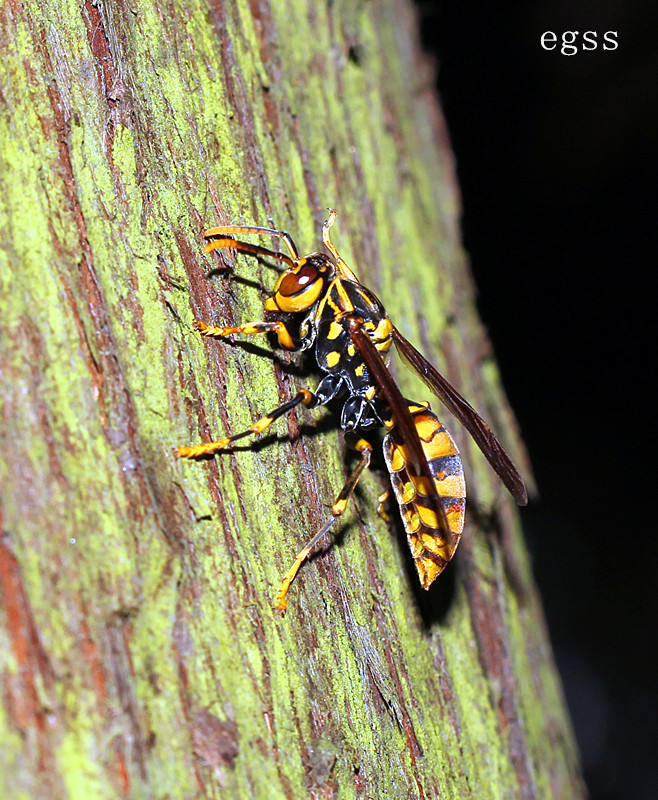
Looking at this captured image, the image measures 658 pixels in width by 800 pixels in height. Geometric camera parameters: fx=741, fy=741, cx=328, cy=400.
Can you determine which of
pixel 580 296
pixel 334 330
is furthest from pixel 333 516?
pixel 580 296

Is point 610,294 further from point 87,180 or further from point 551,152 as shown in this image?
point 87,180

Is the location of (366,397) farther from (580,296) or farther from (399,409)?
(580,296)

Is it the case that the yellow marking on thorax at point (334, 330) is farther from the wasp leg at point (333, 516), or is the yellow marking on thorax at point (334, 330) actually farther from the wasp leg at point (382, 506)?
the wasp leg at point (382, 506)

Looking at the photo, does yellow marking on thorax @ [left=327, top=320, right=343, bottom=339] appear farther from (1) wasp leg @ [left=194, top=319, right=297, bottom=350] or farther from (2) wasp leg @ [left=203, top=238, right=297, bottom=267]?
(2) wasp leg @ [left=203, top=238, right=297, bottom=267]

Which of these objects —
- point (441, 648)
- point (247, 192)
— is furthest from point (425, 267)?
point (441, 648)

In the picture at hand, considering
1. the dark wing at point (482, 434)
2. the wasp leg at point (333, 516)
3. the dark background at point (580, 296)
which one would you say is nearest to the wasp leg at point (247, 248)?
the dark wing at point (482, 434)

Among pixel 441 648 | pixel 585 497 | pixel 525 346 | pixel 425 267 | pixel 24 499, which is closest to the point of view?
pixel 24 499

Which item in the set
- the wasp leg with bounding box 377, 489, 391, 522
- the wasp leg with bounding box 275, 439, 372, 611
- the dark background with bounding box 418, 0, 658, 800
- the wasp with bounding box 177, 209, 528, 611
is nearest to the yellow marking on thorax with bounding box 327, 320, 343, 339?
the wasp with bounding box 177, 209, 528, 611
